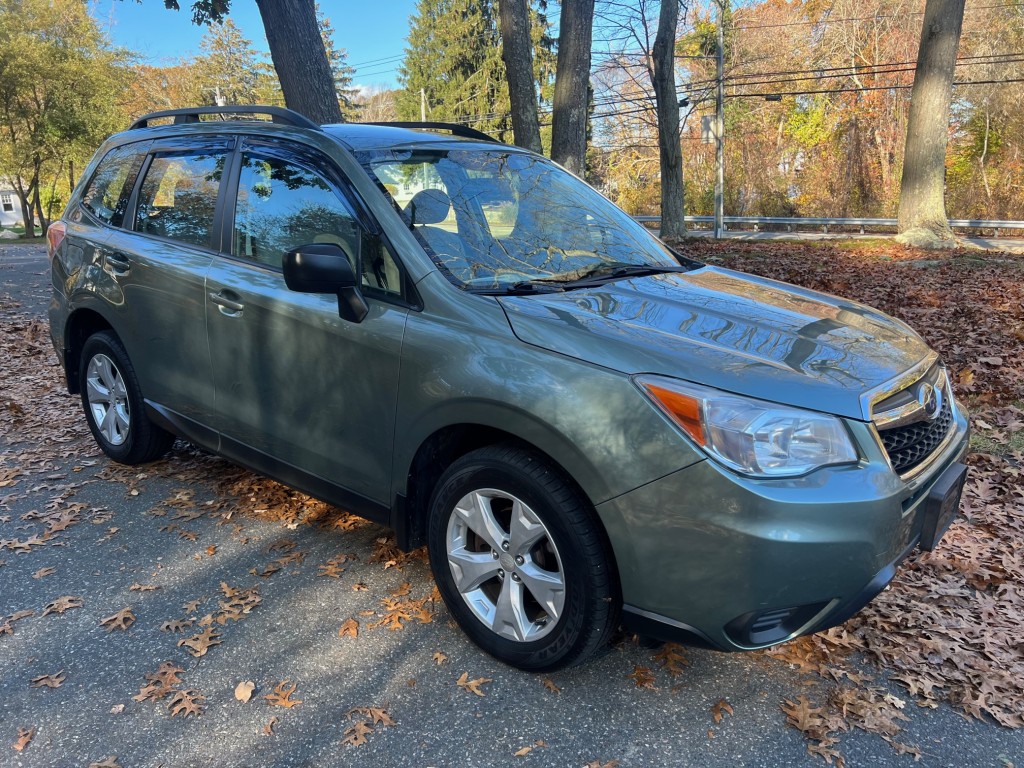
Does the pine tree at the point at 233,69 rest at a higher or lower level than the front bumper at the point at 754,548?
higher

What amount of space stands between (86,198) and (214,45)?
68720mm

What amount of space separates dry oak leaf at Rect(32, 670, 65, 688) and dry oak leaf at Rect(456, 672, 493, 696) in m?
1.44

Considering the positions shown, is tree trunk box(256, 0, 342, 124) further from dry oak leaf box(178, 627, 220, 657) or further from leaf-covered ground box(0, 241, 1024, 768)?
dry oak leaf box(178, 627, 220, 657)

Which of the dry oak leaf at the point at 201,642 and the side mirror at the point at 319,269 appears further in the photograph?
the dry oak leaf at the point at 201,642

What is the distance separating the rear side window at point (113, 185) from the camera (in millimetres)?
4332

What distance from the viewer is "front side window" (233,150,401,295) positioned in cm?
301

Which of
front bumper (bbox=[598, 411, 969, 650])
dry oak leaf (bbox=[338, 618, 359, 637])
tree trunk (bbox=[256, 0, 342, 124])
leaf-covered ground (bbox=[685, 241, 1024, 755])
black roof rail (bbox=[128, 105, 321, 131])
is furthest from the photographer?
tree trunk (bbox=[256, 0, 342, 124])

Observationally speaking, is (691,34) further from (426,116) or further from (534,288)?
(534,288)

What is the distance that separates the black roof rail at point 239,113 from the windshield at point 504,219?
53 centimetres

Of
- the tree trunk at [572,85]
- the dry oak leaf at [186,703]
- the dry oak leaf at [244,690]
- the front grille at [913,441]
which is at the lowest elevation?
the dry oak leaf at [244,690]

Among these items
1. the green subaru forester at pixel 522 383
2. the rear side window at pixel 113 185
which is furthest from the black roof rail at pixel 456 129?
the rear side window at pixel 113 185

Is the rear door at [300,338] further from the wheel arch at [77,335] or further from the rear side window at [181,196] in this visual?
the wheel arch at [77,335]

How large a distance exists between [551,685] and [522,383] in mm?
1102

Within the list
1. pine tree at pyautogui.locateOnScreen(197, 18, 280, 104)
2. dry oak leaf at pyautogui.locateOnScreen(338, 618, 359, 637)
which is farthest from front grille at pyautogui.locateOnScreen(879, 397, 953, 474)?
pine tree at pyautogui.locateOnScreen(197, 18, 280, 104)
